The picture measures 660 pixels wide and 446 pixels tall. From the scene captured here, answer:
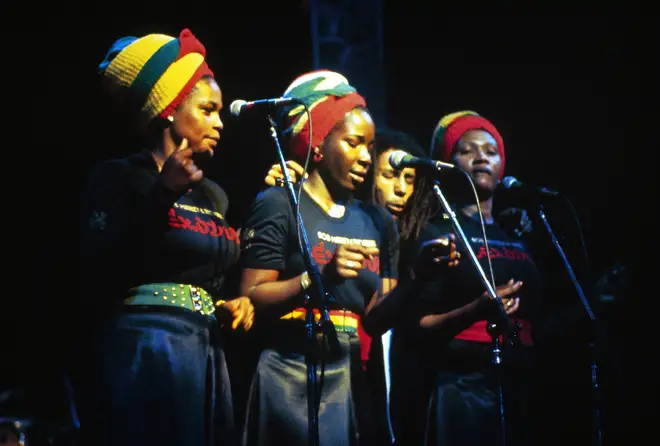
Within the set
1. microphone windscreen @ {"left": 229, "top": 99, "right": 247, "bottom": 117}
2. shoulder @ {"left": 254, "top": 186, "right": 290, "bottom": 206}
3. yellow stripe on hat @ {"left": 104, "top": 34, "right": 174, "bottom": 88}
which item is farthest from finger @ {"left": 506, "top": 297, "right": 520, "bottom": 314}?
yellow stripe on hat @ {"left": 104, "top": 34, "right": 174, "bottom": 88}

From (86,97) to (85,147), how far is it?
28 centimetres

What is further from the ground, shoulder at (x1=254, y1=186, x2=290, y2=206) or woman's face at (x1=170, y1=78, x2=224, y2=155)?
woman's face at (x1=170, y1=78, x2=224, y2=155)

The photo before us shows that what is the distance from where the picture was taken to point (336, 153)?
365 cm

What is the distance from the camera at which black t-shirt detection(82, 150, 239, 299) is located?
274 centimetres

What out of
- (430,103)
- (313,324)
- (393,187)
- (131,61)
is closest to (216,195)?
(131,61)

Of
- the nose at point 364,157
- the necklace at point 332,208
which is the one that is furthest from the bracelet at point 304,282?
the nose at point 364,157

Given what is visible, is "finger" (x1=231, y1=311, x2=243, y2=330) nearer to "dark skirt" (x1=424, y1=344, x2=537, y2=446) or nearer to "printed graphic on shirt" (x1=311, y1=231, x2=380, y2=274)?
"printed graphic on shirt" (x1=311, y1=231, x2=380, y2=274)

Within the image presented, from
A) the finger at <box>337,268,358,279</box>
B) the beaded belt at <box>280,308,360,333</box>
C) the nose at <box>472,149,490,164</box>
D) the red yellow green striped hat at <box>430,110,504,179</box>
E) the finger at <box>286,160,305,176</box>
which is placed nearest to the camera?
the finger at <box>337,268,358,279</box>

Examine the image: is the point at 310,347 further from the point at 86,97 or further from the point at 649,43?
the point at 649,43

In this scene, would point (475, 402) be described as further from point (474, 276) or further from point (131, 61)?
point (131, 61)

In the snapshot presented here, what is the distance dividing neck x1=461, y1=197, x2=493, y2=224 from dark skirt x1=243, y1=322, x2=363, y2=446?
4.32ft

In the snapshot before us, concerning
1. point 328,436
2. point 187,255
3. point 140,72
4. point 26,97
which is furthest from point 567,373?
point 26,97

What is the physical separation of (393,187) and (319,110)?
1.22 metres

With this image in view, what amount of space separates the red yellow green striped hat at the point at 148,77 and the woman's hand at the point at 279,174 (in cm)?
52
